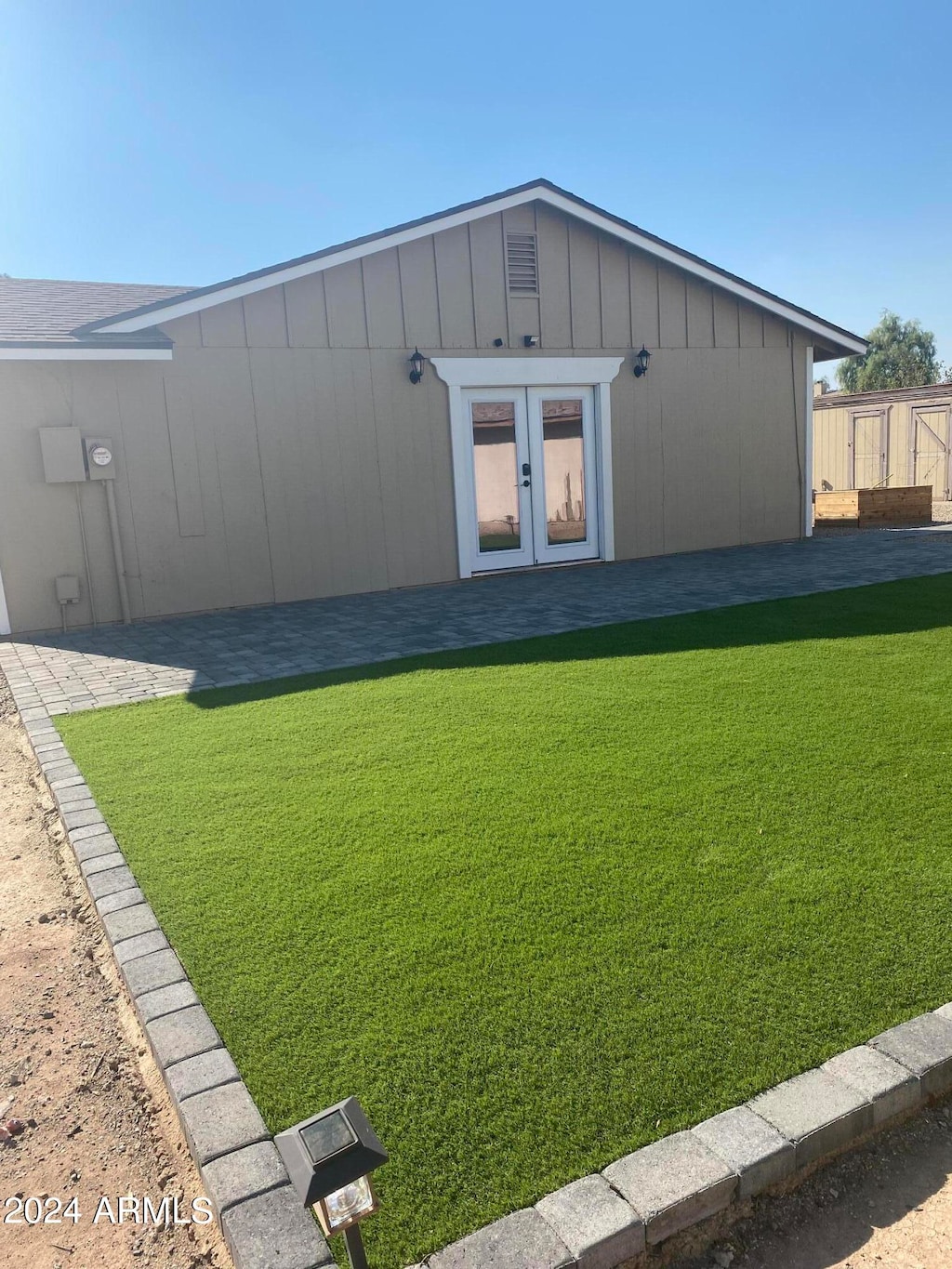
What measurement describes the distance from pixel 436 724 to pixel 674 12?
36.6 feet

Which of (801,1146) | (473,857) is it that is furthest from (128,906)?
(801,1146)

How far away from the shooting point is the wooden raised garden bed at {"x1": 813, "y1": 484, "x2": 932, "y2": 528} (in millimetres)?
15508

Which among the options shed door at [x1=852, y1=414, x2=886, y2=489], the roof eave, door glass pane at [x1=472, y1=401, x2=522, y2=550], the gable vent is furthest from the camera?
shed door at [x1=852, y1=414, x2=886, y2=489]

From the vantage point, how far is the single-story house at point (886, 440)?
65.0ft

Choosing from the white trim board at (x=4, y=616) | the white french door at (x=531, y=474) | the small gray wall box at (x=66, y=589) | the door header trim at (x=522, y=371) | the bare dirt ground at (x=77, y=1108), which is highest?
the door header trim at (x=522, y=371)

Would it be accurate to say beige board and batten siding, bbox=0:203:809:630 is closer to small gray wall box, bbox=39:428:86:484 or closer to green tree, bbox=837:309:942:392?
small gray wall box, bbox=39:428:86:484

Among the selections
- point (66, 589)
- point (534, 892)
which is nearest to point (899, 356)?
point (66, 589)

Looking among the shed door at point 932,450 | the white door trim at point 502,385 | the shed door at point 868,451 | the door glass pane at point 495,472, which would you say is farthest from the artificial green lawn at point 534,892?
the shed door at point 868,451

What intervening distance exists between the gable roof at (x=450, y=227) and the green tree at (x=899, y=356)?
123ft

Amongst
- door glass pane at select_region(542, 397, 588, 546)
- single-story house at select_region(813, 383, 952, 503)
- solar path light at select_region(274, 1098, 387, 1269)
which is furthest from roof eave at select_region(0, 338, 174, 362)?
single-story house at select_region(813, 383, 952, 503)

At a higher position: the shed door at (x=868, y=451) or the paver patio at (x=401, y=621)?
the shed door at (x=868, y=451)

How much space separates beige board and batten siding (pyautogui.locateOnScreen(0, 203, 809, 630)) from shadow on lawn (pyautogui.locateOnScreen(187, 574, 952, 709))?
3659mm

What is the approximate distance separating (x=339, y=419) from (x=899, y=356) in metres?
45.1

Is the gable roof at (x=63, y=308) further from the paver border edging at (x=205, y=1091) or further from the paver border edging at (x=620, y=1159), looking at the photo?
the paver border edging at (x=620, y=1159)
